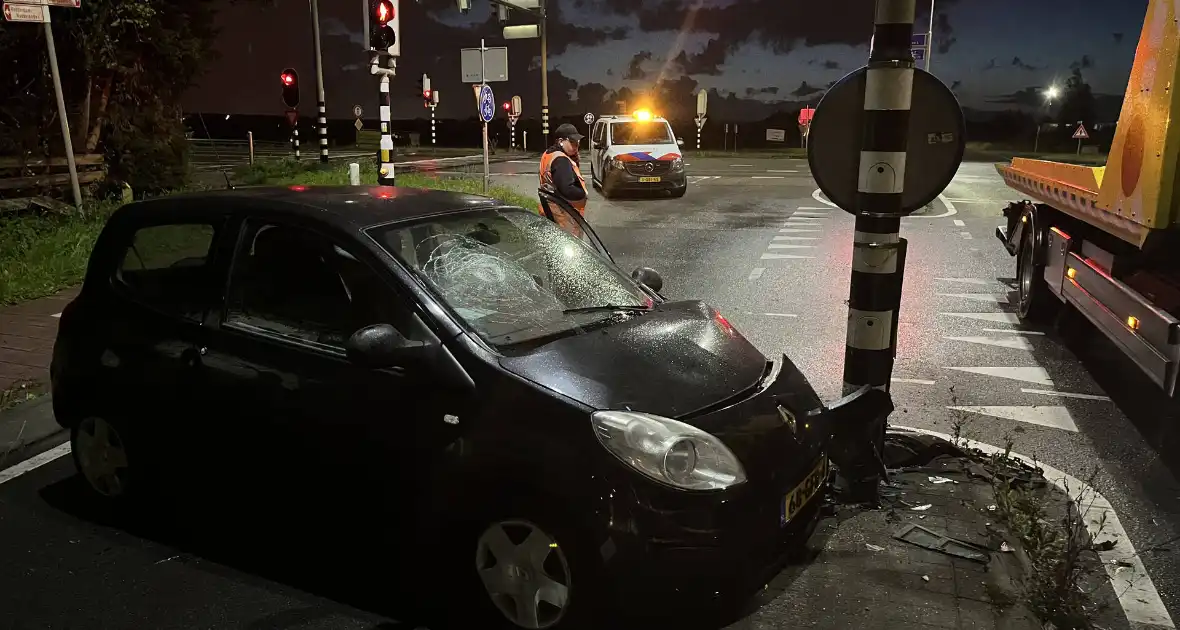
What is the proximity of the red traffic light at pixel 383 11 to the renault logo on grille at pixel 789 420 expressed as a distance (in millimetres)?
9968

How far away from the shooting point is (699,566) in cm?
290

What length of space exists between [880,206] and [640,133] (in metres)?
18.3

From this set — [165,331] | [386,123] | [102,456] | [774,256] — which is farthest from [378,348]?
[386,123]

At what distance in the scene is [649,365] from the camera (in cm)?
334

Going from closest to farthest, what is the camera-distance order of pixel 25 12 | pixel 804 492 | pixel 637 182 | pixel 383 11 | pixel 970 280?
pixel 804 492 < pixel 25 12 < pixel 970 280 < pixel 383 11 < pixel 637 182

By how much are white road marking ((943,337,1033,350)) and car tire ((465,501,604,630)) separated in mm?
5714

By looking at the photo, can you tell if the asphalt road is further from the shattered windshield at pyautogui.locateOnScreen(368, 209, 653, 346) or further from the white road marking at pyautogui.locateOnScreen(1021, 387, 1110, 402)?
the shattered windshield at pyautogui.locateOnScreen(368, 209, 653, 346)

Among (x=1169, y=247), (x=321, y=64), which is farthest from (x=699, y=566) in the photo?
(x=321, y=64)

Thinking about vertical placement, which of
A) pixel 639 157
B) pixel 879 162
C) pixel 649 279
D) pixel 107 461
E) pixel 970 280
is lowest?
pixel 970 280

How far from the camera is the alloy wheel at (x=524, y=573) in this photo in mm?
2973

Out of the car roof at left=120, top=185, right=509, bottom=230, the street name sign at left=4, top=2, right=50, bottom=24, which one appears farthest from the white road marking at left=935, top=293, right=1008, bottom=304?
the street name sign at left=4, top=2, right=50, bottom=24

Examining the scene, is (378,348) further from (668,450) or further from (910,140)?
(910,140)

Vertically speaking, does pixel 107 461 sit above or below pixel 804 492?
below

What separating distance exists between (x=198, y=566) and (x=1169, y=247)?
5562mm
